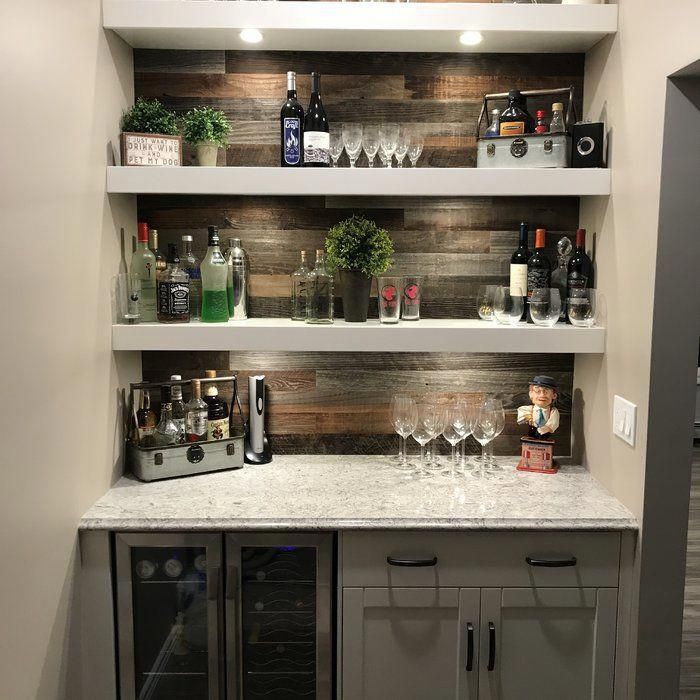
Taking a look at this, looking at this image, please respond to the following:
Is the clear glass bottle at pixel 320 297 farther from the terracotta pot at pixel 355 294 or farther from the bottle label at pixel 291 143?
the bottle label at pixel 291 143

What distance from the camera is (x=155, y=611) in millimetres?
2168

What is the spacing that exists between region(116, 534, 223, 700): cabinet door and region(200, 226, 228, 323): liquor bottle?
725 mm

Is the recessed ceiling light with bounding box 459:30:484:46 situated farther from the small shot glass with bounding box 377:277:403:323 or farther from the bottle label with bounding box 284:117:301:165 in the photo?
the small shot glass with bounding box 377:277:403:323

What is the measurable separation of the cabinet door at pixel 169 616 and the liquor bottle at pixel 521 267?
126 centimetres

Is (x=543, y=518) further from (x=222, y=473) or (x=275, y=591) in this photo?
(x=222, y=473)

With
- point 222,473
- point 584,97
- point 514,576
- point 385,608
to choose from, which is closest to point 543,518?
point 514,576

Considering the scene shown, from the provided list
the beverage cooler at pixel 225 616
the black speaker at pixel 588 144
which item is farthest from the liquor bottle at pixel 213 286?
the black speaker at pixel 588 144

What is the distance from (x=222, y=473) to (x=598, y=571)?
1.22 meters

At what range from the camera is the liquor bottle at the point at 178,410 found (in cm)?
244

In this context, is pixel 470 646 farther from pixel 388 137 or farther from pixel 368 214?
pixel 388 137

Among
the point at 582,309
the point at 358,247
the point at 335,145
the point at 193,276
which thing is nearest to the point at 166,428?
the point at 193,276

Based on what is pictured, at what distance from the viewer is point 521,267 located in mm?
2498

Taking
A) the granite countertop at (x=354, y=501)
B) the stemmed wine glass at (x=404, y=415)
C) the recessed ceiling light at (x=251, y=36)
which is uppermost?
the recessed ceiling light at (x=251, y=36)

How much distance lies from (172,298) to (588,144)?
1403 mm
